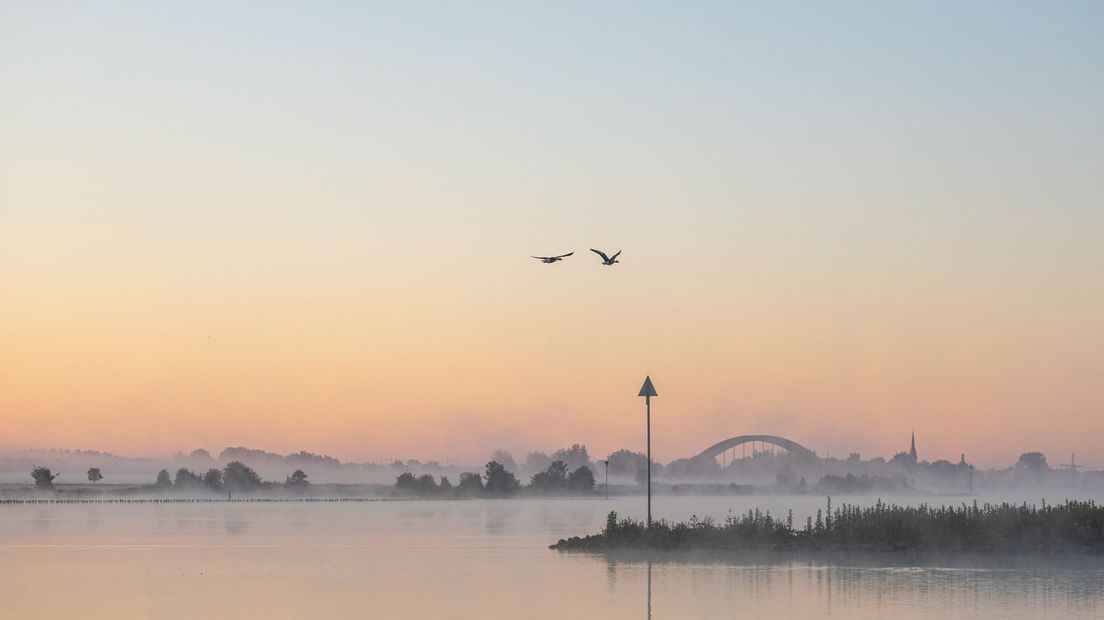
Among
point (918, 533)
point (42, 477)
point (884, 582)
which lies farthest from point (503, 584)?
point (42, 477)

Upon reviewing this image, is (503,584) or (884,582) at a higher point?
(884,582)

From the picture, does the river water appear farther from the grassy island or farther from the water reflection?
the grassy island

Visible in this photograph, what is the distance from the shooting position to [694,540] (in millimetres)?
46469

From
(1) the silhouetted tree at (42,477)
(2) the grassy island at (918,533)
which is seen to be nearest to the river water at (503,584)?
(2) the grassy island at (918,533)

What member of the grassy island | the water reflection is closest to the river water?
the water reflection

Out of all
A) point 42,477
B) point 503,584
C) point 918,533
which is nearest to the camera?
point 503,584

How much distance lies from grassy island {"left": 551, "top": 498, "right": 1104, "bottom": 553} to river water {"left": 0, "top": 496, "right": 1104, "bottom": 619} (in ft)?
5.18

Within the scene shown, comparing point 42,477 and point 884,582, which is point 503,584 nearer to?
point 884,582

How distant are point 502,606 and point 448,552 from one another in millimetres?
20795

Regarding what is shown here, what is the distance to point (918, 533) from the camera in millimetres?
45594

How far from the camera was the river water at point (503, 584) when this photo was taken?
93.7 feet

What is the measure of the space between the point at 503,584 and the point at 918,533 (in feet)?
56.6

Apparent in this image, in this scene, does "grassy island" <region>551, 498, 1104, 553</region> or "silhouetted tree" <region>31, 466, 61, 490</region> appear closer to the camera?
"grassy island" <region>551, 498, 1104, 553</region>

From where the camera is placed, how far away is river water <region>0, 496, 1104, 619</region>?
93.7ft
